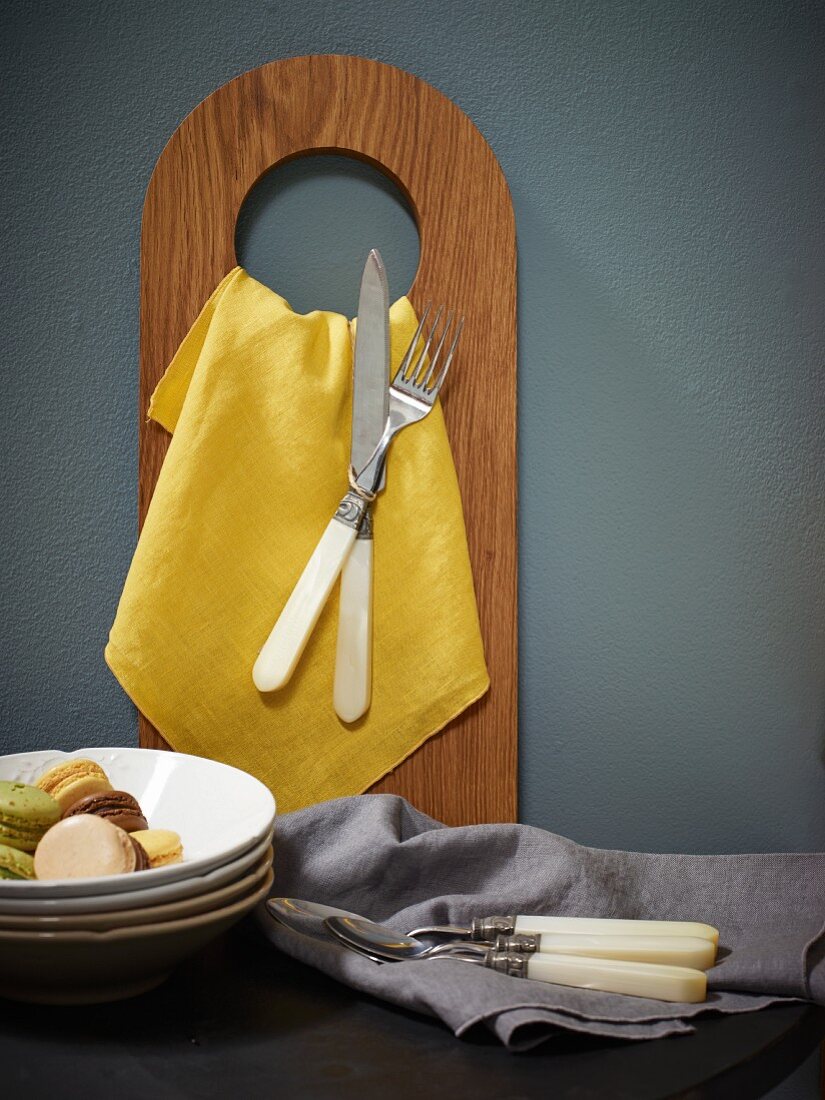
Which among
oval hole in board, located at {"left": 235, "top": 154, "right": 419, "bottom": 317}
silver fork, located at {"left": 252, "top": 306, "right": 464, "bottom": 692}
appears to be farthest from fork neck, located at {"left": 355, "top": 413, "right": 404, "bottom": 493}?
oval hole in board, located at {"left": 235, "top": 154, "right": 419, "bottom": 317}

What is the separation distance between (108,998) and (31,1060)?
6 cm

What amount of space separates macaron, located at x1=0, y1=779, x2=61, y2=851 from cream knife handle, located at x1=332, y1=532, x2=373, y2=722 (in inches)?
13.6

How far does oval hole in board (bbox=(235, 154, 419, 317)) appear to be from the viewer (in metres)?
0.92

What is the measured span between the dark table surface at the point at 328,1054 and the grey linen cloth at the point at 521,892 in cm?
2

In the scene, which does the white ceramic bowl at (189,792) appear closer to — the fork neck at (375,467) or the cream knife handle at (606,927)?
the cream knife handle at (606,927)

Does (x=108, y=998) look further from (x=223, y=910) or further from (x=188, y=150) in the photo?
(x=188, y=150)

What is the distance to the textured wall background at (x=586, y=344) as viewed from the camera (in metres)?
0.92

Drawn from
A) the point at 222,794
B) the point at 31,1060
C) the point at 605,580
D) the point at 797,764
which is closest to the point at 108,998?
the point at 31,1060

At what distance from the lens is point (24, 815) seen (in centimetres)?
56

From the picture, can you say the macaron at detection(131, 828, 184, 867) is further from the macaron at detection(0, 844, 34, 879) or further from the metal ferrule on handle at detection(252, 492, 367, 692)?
the metal ferrule on handle at detection(252, 492, 367, 692)

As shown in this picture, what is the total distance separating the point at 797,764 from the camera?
0.98 meters

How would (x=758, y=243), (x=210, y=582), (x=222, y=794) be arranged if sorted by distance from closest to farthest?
(x=222, y=794) → (x=210, y=582) → (x=758, y=243)

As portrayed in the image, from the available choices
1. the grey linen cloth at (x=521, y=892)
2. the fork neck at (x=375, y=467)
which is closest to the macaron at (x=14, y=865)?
the grey linen cloth at (x=521, y=892)

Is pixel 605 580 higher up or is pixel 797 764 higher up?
pixel 605 580
